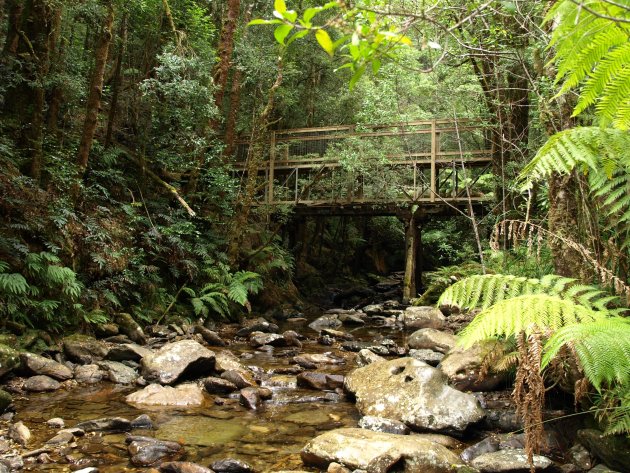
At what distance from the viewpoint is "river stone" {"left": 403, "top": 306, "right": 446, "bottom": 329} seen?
1058cm

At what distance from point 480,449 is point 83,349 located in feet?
18.0

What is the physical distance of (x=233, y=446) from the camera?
174 inches

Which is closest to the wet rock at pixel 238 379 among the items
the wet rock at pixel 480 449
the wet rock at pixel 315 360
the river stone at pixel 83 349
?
the wet rock at pixel 315 360

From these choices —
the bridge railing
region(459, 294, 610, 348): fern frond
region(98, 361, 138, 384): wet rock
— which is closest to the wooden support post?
the bridge railing

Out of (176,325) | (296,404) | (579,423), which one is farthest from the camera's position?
(176,325)

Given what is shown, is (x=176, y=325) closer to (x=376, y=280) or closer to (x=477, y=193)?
(x=477, y=193)

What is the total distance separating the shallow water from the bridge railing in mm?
8437

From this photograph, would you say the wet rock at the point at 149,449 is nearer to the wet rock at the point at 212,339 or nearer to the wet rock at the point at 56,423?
the wet rock at the point at 56,423

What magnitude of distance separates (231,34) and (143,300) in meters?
7.17

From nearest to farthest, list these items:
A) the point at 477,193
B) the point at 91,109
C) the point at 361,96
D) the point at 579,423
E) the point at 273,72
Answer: the point at 579,423
the point at 91,109
the point at 273,72
the point at 477,193
the point at 361,96

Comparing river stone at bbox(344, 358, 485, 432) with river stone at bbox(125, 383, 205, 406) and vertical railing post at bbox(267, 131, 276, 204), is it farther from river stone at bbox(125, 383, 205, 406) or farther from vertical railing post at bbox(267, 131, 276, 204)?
vertical railing post at bbox(267, 131, 276, 204)

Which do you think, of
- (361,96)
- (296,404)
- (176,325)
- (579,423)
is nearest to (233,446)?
(296,404)

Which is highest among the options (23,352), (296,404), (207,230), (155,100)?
(155,100)

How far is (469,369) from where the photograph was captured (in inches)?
229
